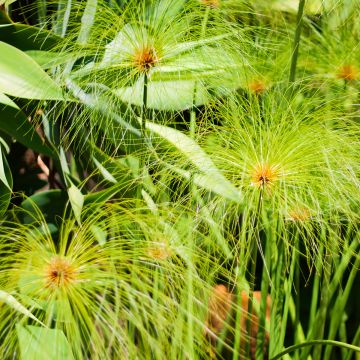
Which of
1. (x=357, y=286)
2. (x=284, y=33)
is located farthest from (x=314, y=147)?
(x=357, y=286)

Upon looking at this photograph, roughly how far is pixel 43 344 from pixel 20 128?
378mm

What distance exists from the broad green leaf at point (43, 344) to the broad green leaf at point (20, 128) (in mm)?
309

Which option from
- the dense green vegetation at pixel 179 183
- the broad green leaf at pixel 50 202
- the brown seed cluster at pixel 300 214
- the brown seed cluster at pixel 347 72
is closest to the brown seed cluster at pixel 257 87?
the dense green vegetation at pixel 179 183

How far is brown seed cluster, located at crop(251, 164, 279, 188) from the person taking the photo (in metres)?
0.84

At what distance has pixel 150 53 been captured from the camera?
0.89 m

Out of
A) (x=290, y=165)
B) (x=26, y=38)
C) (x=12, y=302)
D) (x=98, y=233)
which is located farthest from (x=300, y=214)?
(x=26, y=38)

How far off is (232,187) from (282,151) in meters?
0.07

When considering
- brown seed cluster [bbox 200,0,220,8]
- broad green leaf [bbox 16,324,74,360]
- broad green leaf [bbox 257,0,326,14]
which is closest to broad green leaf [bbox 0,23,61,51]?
brown seed cluster [bbox 200,0,220,8]

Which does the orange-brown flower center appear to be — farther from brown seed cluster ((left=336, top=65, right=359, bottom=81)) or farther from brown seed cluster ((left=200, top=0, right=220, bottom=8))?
brown seed cluster ((left=200, top=0, right=220, bottom=8))

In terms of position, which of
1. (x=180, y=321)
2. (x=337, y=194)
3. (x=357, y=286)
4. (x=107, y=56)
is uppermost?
(x=107, y=56)

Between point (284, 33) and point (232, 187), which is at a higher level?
point (284, 33)

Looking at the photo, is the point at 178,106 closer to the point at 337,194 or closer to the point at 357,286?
the point at 337,194

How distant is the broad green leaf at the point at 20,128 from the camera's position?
1.04m

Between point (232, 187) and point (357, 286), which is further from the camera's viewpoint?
point (357, 286)
